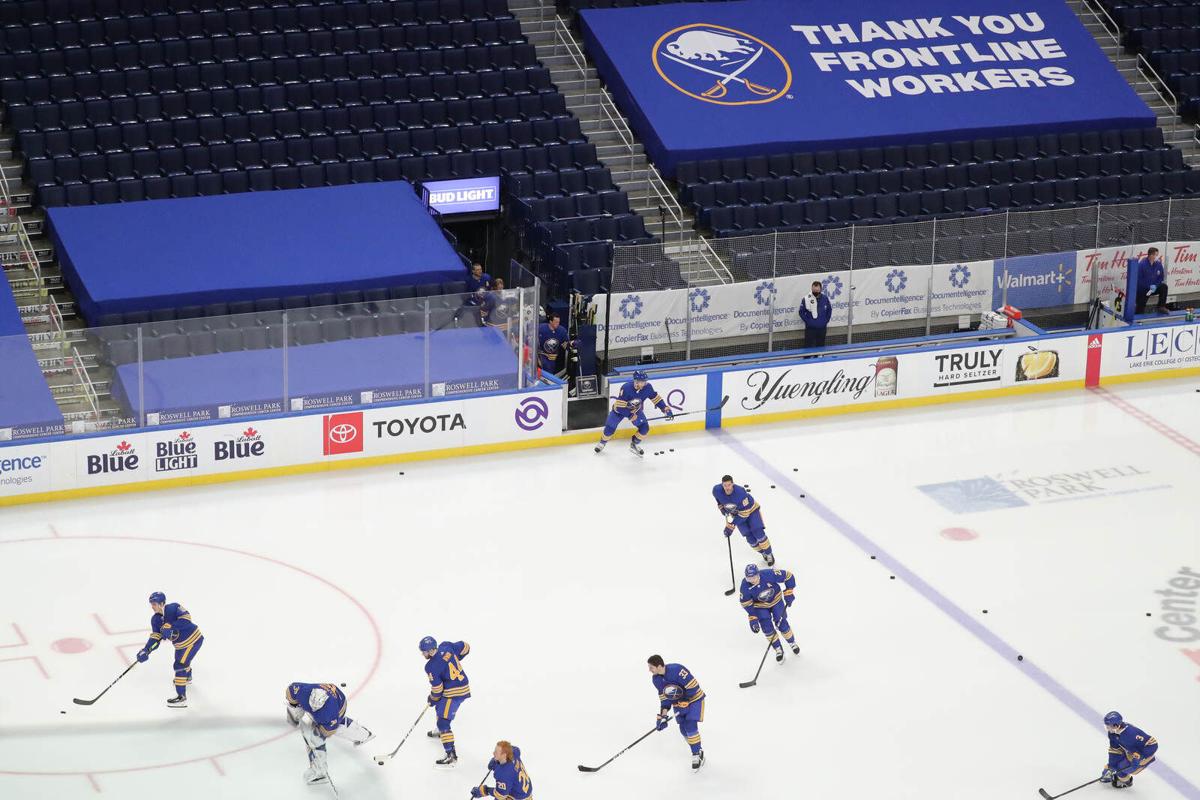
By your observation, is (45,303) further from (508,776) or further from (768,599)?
(508,776)

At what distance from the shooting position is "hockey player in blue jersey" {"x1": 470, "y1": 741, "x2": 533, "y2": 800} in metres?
14.2

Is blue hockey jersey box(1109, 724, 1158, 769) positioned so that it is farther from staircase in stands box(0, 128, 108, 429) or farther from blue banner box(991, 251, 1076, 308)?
staircase in stands box(0, 128, 108, 429)

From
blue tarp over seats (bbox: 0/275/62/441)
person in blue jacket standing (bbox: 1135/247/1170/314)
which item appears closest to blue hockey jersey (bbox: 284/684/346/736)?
blue tarp over seats (bbox: 0/275/62/441)

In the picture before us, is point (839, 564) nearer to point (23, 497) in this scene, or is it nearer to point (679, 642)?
point (679, 642)

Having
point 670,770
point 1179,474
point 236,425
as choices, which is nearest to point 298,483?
point 236,425

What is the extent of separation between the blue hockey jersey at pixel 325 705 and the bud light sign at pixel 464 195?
41.1 ft

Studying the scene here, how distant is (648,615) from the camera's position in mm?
18953

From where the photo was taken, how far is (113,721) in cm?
1650

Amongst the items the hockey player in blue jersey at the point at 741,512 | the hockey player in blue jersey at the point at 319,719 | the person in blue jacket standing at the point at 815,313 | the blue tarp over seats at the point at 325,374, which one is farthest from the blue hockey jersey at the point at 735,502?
the person in blue jacket standing at the point at 815,313

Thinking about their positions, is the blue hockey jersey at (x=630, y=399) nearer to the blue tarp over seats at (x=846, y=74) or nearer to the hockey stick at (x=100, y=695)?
the blue tarp over seats at (x=846, y=74)

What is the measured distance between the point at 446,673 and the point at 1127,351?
13.6m

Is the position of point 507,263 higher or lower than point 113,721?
higher

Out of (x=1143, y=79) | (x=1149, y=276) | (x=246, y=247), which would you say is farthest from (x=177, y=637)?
(x=1143, y=79)

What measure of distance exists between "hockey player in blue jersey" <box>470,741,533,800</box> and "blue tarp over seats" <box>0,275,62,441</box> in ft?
29.0
